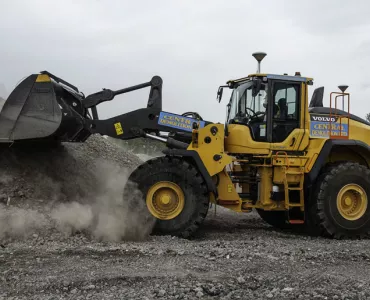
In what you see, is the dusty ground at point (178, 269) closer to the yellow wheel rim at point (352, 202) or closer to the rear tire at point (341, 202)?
the rear tire at point (341, 202)

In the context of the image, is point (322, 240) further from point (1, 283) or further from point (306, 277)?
point (1, 283)

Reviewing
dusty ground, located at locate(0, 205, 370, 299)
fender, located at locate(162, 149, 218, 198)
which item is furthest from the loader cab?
dusty ground, located at locate(0, 205, 370, 299)

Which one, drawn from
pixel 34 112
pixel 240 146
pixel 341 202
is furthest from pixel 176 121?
pixel 341 202

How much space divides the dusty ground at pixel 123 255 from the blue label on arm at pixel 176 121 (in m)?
1.50

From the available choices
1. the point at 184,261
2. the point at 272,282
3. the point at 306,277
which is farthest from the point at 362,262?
the point at 184,261

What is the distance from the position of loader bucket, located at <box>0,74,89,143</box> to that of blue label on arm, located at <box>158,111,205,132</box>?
1.51 m

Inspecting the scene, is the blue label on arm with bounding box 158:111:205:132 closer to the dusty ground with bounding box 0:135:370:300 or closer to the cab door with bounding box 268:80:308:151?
the cab door with bounding box 268:80:308:151

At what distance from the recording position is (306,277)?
16.2 ft

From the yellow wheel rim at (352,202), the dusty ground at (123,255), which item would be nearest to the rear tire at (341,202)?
the yellow wheel rim at (352,202)

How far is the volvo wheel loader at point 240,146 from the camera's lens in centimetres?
707

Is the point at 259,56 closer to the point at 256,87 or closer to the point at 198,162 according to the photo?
the point at 256,87

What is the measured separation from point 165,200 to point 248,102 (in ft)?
7.90

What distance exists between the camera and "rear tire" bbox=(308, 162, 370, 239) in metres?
7.64

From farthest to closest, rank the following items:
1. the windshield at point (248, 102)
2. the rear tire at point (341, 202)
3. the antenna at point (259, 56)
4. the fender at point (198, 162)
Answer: the windshield at point (248, 102) → the antenna at point (259, 56) → the rear tire at point (341, 202) → the fender at point (198, 162)
